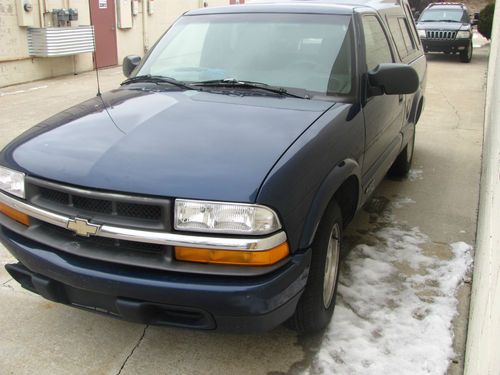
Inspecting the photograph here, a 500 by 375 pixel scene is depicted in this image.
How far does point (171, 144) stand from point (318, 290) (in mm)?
1031

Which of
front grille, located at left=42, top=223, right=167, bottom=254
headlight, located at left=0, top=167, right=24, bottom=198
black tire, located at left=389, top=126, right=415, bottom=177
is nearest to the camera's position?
front grille, located at left=42, top=223, right=167, bottom=254

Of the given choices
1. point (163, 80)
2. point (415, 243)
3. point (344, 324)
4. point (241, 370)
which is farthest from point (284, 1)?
point (241, 370)

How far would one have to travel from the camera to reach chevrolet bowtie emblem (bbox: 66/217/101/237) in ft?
7.67

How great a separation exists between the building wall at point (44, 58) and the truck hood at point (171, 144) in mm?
8916

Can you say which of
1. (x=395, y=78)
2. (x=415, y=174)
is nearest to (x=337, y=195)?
(x=395, y=78)

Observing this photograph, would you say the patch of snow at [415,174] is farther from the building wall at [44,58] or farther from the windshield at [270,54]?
the building wall at [44,58]

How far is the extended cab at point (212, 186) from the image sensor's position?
2.22m

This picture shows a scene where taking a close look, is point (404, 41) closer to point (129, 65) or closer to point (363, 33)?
point (363, 33)

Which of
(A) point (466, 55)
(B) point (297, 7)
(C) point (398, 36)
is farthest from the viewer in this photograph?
(A) point (466, 55)

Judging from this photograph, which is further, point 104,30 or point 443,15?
point 443,15

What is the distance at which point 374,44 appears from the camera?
385 cm

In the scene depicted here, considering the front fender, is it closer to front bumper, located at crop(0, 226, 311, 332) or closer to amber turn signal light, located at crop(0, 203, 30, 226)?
front bumper, located at crop(0, 226, 311, 332)

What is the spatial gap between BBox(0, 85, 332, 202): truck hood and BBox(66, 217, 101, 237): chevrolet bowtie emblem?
175mm

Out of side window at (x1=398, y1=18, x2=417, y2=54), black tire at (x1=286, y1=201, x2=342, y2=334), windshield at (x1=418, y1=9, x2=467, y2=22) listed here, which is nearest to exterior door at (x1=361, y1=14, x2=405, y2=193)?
black tire at (x1=286, y1=201, x2=342, y2=334)
